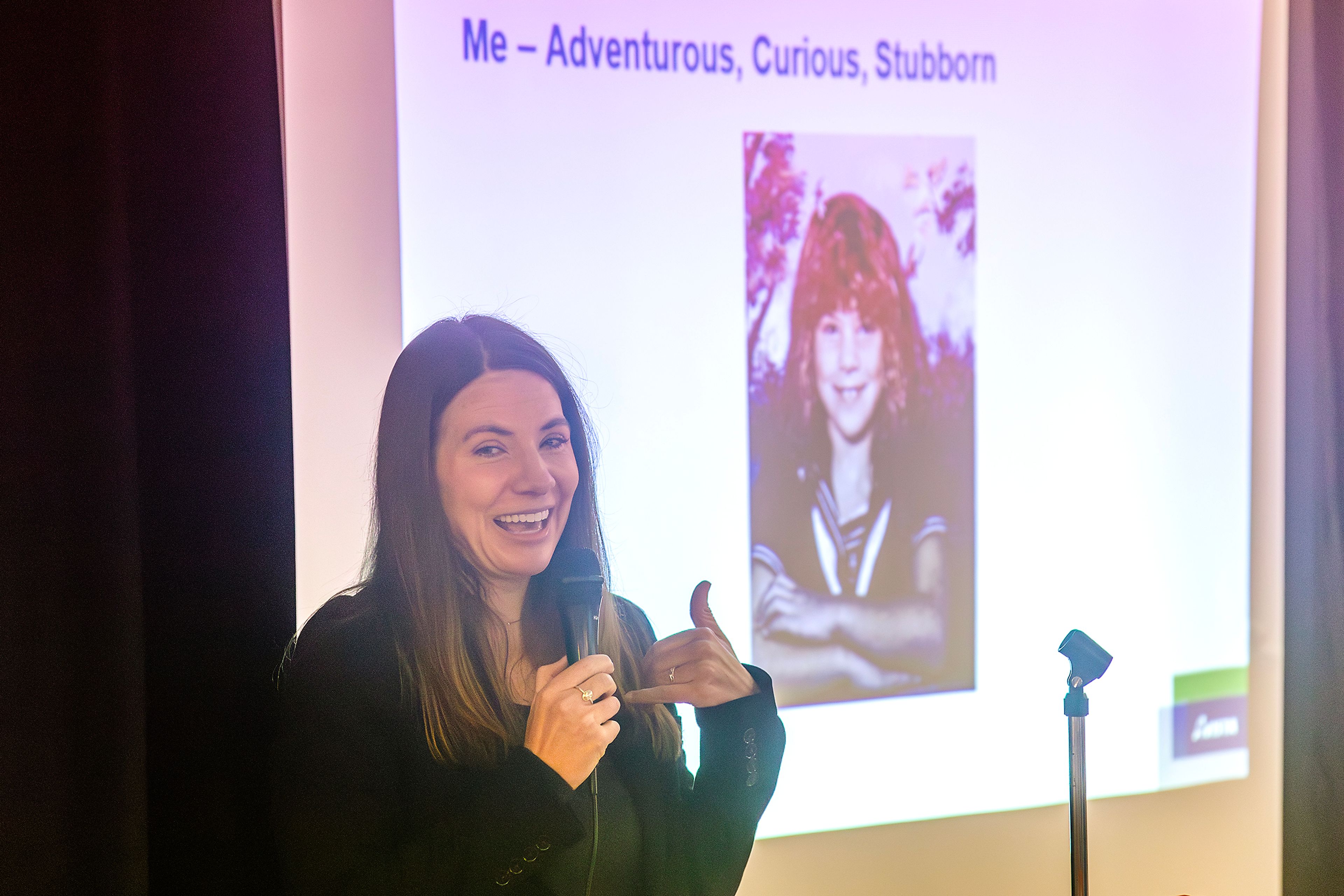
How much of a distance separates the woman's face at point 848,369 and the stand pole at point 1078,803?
0.70 metres

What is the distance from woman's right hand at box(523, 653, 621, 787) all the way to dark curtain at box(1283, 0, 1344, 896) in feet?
5.67

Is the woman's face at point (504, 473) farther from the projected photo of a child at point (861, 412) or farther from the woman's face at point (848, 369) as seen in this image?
the woman's face at point (848, 369)

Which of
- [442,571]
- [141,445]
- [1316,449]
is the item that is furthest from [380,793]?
[1316,449]

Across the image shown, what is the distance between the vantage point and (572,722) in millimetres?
1367

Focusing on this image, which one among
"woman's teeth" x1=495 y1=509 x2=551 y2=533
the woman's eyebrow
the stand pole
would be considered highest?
the woman's eyebrow

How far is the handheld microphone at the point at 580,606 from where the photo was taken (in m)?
1.43

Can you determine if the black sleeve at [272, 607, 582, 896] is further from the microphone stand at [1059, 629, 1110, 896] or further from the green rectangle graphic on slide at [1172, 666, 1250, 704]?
the green rectangle graphic on slide at [1172, 666, 1250, 704]

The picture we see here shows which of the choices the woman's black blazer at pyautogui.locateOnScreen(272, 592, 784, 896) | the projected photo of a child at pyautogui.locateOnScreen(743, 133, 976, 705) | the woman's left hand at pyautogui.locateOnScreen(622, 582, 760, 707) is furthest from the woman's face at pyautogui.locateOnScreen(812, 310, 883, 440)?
the woman's black blazer at pyautogui.locateOnScreen(272, 592, 784, 896)

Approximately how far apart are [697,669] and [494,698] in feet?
1.11

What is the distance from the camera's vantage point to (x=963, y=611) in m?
2.02

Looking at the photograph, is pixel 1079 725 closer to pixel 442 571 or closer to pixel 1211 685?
pixel 1211 685

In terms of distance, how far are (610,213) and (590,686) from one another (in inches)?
35.7

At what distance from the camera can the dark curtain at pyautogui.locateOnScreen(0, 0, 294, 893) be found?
1370 mm

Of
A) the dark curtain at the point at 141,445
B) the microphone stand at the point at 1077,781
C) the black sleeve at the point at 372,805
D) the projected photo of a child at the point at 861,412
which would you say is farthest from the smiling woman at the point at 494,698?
the microphone stand at the point at 1077,781
